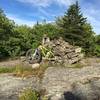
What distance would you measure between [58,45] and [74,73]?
7.04 m

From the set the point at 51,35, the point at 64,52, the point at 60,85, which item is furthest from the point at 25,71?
the point at 51,35

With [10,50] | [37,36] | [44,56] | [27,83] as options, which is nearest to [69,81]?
[27,83]

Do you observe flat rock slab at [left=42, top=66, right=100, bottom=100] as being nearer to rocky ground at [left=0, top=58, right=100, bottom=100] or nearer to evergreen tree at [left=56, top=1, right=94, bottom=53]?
rocky ground at [left=0, top=58, right=100, bottom=100]

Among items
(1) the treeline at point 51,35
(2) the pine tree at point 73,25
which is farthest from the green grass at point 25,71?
(2) the pine tree at point 73,25

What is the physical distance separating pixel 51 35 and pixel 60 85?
14.3m

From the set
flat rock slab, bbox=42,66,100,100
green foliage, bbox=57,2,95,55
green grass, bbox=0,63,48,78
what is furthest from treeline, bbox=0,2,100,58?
flat rock slab, bbox=42,66,100,100

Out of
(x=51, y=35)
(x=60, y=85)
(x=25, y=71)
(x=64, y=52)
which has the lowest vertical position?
(x=60, y=85)

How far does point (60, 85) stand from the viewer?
13.1m

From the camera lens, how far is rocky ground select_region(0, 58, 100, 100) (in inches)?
457

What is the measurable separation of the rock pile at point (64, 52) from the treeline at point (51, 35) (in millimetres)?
3528

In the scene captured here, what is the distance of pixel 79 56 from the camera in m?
22.2

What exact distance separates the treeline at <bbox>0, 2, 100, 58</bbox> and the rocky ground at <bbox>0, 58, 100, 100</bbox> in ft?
29.6

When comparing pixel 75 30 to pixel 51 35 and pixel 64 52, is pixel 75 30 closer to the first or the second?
pixel 51 35

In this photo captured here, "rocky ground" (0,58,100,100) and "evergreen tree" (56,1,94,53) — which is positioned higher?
"evergreen tree" (56,1,94,53)
